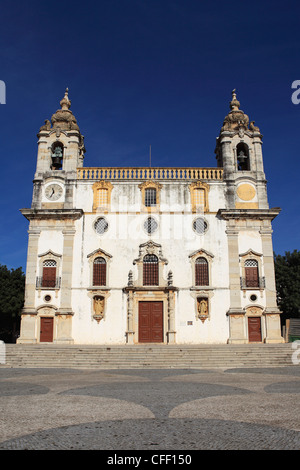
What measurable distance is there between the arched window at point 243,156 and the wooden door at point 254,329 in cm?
1101

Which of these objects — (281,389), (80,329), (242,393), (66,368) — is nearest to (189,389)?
(242,393)

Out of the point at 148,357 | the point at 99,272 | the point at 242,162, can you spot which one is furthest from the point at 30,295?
the point at 242,162

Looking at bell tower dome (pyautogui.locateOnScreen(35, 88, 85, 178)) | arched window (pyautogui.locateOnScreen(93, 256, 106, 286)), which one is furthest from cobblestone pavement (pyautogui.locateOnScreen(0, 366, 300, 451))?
bell tower dome (pyautogui.locateOnScreen(35, 88, 85, 178))

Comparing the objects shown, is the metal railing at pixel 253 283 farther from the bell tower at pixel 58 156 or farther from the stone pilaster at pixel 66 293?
the bell tower at pixel 58 156

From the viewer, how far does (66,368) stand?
17641mm

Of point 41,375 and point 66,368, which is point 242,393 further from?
point 66,368

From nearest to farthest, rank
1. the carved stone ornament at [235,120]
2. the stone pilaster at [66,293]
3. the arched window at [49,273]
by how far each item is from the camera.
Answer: the stone pilaster at [66,293]
the arched window at [49,273]
the carved stone ornament at [235,120]

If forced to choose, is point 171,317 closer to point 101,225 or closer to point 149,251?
point 149,251

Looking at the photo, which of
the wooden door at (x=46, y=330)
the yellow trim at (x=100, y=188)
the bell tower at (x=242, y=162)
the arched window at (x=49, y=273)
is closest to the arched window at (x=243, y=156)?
the bell tower at (x=242, y=162)

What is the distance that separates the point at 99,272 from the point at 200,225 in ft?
25.0

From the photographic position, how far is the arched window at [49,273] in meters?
25.5

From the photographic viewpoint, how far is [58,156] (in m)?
28.3

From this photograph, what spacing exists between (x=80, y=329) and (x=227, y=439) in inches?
778

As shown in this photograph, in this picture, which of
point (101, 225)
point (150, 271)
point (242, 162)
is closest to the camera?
point (150, 271)
